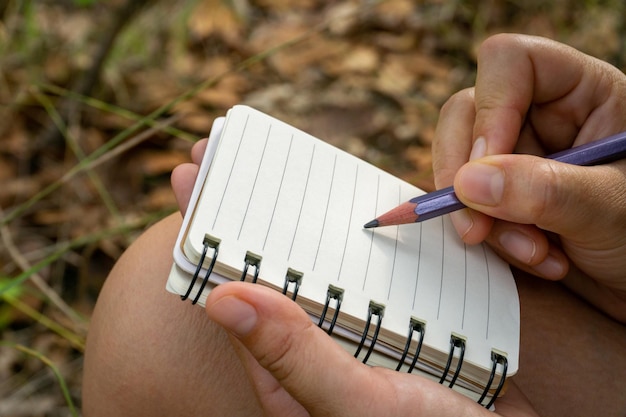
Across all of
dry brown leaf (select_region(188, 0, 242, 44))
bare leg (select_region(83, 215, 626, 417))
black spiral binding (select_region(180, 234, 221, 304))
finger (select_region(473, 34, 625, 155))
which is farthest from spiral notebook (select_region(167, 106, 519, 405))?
dry brown leaf (select_region(188, 0, 242, 44))

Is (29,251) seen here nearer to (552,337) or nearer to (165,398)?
(165,398)

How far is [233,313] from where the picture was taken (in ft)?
2.01

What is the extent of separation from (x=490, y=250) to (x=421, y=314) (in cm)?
22

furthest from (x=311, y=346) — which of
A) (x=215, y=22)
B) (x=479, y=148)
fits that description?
(x=215, y=22)

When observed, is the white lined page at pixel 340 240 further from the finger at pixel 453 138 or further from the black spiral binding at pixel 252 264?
the finger at pixel 453 138

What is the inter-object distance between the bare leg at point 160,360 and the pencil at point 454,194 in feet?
0.88

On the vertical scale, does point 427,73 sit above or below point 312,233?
above

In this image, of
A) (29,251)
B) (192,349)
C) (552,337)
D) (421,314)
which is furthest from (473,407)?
(29,251)

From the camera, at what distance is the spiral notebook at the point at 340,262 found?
69cm

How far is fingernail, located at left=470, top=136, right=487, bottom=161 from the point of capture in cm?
95

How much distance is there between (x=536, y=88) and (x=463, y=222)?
1.02ft

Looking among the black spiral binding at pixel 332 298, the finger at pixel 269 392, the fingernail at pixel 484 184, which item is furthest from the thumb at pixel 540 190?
the finger at pixel 269 392

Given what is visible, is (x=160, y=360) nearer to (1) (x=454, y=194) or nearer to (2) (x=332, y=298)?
(2) (x=332, y=298)

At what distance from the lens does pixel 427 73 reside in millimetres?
2371
